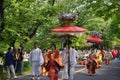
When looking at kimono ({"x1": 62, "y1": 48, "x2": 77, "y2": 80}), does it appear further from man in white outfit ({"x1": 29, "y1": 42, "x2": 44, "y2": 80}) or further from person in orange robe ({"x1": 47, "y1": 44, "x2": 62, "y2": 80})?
man in white outfit ({"x1": 29, "y1": 42, "x2": 44, "y2": 80})

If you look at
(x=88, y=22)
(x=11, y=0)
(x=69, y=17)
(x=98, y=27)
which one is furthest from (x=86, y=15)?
(x=69, y=17)

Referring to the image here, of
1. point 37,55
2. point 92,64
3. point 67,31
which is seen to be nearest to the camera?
point 67,31

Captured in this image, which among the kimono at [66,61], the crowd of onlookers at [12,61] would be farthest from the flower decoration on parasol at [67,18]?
the crowd of onlookers at [12,61]

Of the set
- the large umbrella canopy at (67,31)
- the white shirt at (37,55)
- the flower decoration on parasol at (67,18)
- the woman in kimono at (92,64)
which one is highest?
the flower decoration on parasol at (67,18)

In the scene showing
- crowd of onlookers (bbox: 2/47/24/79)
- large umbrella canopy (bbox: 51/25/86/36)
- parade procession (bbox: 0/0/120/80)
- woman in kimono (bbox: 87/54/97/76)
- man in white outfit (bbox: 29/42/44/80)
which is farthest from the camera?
woman in kimono (bbox: 87/54/97/76)

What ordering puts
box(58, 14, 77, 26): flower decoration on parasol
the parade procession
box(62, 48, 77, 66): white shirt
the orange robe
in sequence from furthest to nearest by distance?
box(62, 48, 77, 66): white shirt, the orange robe, the parade procession, box(58, 14, 77, 26): flower decoration on parasol

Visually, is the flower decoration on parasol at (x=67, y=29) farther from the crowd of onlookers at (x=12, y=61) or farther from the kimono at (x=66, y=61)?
the crowd of onlookers at (x=12, y=61)

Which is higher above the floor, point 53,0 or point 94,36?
point 53,0

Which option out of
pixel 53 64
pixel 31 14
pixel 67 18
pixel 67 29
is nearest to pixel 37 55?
pixel 53 64

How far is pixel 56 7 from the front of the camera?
28.5m

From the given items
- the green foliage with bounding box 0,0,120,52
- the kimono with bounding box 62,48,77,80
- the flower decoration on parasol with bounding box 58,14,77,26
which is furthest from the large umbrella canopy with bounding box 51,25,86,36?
the green foliage with bounding box 0,0,120,52

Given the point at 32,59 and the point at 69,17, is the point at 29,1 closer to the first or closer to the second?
the point at 32,59

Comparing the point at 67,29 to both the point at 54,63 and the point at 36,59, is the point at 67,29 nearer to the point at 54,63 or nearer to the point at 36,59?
the point at 54,63

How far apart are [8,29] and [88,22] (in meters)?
40.8
